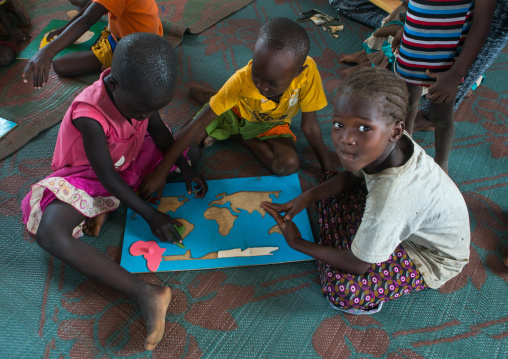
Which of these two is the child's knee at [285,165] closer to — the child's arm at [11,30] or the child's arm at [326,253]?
the child's arm at [326,253]

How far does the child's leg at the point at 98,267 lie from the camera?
39.8 inches

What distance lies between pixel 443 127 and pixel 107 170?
44.8 inches

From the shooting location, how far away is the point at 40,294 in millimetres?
1090

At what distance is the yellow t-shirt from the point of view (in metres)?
1.23

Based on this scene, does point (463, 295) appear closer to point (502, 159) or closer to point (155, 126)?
point (502, 159)

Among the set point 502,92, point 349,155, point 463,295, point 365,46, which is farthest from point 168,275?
point 502,92

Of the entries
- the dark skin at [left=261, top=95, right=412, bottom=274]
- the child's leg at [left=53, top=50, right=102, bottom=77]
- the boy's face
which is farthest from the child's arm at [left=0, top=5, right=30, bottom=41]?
the dark skin at [left=261, top=95, right=412, bottom=274]

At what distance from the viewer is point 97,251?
1.07 meters

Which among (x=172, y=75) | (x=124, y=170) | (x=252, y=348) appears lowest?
(x=252, y=348)

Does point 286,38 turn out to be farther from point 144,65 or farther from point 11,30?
point 11,30

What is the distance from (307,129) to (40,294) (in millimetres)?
1002

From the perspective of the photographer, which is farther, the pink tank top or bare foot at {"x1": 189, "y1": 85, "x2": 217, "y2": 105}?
bare foot at {"x1": 189, "y1": 85, "x2": 217, "y2": 105}

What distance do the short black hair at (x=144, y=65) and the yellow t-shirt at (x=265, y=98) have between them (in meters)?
0.32

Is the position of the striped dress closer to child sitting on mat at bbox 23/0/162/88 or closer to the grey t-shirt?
the grey t-shirt
